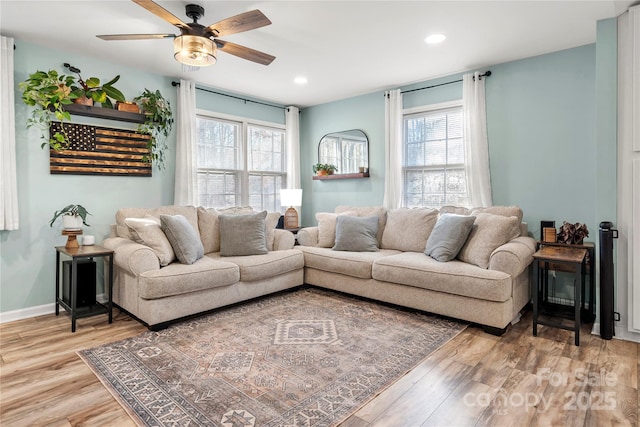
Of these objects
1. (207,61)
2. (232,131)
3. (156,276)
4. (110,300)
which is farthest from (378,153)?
(110,300)

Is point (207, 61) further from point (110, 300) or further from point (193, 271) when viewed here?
point (110, 300)

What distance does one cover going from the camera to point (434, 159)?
445cm

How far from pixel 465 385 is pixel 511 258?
1213 mm

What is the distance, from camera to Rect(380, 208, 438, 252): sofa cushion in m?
3.94

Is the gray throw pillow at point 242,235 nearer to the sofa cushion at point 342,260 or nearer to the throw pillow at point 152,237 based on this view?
the sofa cushion at point 342,260

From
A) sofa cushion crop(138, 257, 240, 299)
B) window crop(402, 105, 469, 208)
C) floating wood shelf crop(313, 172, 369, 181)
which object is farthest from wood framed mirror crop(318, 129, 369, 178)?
sofa cushion crop(138, 257, 240, 299)

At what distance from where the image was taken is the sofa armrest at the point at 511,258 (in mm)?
2854

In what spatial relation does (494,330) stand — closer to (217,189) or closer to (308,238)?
(308,238)

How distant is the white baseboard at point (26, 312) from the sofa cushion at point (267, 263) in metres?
1.53

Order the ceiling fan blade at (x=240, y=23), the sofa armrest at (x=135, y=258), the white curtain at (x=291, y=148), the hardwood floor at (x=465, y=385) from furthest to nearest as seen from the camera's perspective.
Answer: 1. the white curtain at (x=291, y=148)
2. the sofa armrest at (x=135, y=258)
3. the ceiling fan blade at (x=240, y=23)
4. the hardwood floor at (x=465, y=385)

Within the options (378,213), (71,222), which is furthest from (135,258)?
(378,213)

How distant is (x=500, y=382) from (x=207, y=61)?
2.91 metres

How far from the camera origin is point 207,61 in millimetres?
2689

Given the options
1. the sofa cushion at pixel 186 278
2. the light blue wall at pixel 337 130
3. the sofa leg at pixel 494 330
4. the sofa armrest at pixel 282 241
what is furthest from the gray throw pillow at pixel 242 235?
the sofa leg at pixel 494 330
